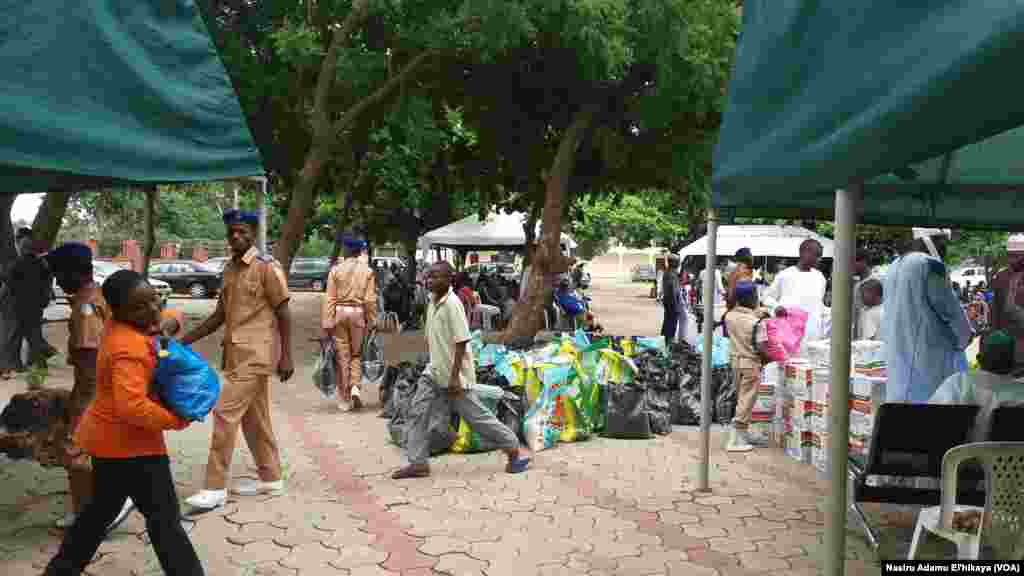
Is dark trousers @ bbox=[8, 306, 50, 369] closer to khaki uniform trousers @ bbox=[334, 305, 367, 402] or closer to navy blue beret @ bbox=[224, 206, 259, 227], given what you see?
khaki uniform trousers @ bbox=[334, 305, 367, 402]

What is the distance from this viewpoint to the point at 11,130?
3400 millimetres

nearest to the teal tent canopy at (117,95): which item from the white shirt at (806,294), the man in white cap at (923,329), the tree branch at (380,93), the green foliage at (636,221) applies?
the man in white cap at (923,329)

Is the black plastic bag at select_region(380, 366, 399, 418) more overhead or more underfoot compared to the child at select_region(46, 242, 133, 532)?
more underfoot

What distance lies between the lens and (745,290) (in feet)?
25.2

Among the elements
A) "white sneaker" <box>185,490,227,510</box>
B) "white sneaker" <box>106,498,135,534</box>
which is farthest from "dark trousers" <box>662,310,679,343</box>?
"white sneaker" <box>106,498,135,534</box>

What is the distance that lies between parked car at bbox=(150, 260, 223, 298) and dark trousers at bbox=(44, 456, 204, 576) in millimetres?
32623

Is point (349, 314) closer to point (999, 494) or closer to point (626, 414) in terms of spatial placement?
point (626, 414)

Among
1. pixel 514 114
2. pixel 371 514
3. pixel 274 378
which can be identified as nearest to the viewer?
pixel 371 514

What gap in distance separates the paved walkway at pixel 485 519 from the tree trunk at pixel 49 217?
22.4 feet

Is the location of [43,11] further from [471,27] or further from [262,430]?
[471,27]

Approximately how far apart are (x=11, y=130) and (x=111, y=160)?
15.4 inches

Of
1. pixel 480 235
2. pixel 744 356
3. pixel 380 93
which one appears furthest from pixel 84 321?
pixel 480 235

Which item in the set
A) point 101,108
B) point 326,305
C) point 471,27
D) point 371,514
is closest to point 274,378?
point 326,305

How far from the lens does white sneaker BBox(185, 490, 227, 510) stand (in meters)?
5.55
